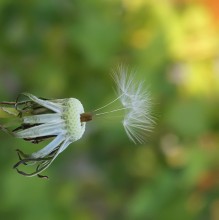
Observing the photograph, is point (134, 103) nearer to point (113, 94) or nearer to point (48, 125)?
point (48, 125)

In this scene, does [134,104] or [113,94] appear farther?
[113,94]

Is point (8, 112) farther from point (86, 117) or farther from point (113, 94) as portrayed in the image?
point (113, 94)

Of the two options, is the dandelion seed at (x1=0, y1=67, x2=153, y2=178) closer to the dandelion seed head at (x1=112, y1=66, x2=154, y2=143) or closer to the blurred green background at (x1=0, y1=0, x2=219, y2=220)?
the dandelion seed head at (x1=112, y1=66, x2=154, y2=143)

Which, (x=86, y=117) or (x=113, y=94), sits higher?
(x=113, y=94)

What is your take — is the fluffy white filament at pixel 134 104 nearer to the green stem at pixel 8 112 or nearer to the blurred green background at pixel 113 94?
the green stem at pixel 8 112

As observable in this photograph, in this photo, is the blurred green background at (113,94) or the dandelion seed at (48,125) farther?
the blurred green background at (113,94)

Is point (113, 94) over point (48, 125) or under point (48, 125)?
over

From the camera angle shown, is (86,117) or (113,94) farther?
(113,94)

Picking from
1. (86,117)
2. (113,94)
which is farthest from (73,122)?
(113,94)

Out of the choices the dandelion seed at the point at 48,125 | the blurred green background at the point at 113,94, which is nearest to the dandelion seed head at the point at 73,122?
the dandelion seed at the point at 48,125
